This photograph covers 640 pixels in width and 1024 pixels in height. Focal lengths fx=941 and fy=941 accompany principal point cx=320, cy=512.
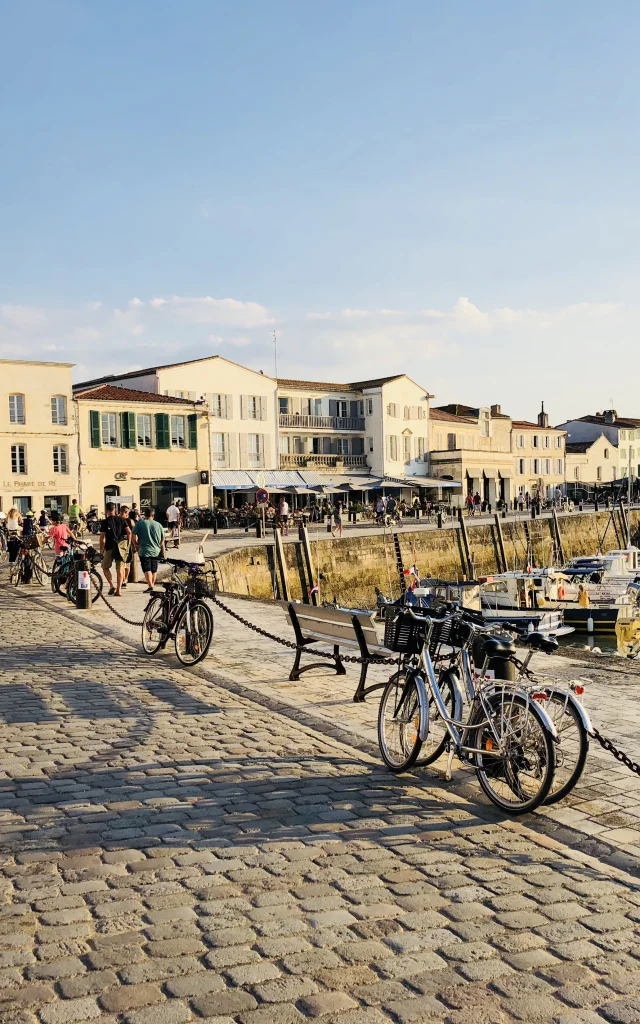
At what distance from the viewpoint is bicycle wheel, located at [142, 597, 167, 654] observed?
39.8 ft

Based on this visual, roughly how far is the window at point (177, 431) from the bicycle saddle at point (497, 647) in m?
43.4

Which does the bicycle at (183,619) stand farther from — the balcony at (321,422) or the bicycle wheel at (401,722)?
the balcony at (321,422)

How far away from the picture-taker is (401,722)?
6855mm

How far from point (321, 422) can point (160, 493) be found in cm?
1765

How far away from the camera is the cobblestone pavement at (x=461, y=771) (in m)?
5.66

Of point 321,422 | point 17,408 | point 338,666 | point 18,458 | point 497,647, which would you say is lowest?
point 338,666

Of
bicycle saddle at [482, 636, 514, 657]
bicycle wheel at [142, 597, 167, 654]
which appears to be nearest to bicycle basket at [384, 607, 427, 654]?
bicycle saddle at [482, 636, 514, 657]

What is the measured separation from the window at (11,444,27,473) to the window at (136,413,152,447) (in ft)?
20.7

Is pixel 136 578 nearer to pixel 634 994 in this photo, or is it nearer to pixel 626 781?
pixel 626 781

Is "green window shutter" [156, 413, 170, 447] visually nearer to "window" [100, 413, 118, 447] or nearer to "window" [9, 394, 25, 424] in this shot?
"window" [100, 413, 118, 447]

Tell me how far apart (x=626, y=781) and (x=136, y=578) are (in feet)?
55.2

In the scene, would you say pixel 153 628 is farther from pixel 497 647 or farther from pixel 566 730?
pixel 566 730

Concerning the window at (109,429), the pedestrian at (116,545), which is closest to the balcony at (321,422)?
the window at (109,429)

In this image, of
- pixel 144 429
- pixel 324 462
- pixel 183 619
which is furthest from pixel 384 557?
pixel 183 619
